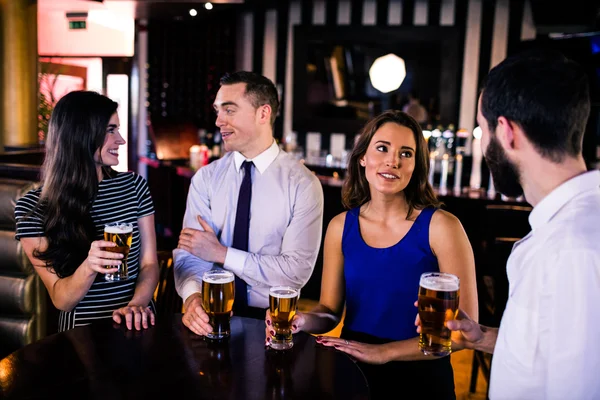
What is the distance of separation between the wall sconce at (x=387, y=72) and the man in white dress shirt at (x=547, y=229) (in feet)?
18.3

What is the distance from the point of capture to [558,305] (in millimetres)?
1129

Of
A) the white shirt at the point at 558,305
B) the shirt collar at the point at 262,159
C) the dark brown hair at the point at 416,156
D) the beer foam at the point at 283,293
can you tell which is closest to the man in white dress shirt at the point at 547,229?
the white shirt at the point at 558,305

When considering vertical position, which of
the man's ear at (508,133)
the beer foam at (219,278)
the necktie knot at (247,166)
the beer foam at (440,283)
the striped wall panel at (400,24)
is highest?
the striped wall panel at (400,24)

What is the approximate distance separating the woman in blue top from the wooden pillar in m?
4.61

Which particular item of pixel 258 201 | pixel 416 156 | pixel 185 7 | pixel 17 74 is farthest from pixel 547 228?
pixel 185 7

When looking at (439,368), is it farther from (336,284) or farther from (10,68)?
(10,68)

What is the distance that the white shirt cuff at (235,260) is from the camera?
7.50ft

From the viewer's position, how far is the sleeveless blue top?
6.53ft

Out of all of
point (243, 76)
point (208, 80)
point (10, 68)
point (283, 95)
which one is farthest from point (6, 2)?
point (243, 76)

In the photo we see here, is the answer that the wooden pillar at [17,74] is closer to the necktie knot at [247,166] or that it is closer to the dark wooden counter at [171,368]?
the necktie knot at [247,166]

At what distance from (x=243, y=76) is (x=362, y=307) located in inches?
44.8

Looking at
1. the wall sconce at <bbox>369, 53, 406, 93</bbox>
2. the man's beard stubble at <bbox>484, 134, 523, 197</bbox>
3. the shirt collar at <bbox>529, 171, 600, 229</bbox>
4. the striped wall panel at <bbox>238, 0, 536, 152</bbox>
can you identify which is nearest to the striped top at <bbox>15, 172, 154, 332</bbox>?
the man's beard stubble at <bbox>484, 134, 523, 197</bbox>

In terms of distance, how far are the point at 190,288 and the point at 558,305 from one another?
138 centimetres

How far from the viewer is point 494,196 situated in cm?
481
